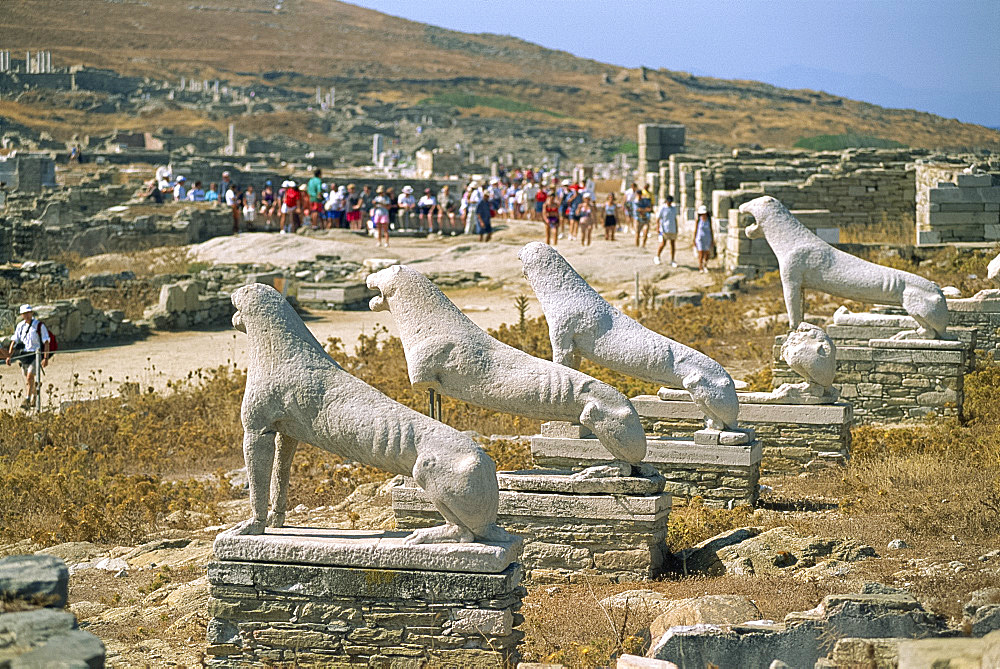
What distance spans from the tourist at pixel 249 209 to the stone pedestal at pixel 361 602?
25.1m

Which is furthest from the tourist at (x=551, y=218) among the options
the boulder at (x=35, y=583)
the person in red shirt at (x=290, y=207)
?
A: the boulder at (x=35, y=583)

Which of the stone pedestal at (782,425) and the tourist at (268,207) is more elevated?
the tourist at (268,207)

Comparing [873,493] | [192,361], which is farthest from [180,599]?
[192,361]

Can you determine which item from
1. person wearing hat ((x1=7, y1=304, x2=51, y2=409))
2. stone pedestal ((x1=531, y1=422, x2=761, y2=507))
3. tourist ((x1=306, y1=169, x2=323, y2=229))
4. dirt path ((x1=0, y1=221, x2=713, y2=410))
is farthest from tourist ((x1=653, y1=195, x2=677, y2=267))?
stone pedestal ((x1=531, y1=422, x2=761, y2=507))

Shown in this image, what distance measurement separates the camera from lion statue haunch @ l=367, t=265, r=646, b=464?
7.43 meters

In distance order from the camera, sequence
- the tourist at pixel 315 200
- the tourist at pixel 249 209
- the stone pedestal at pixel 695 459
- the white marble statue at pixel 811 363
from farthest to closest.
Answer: the tourist at pixel 249 209 → the tourist at pixel 315 200 → the white marble statue at pixel 811 363 → the stone pedestal at pixel 695 459

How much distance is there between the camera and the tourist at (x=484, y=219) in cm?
2759

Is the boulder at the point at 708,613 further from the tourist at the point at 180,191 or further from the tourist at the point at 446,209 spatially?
the tourist at the point at 180,191

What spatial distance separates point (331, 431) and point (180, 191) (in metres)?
29.0

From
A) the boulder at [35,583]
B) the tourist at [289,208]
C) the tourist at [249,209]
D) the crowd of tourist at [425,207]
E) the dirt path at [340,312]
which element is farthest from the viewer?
the tourist at [249,209]

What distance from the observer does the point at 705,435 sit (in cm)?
909

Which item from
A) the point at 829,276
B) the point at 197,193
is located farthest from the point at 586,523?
the point at 197,193

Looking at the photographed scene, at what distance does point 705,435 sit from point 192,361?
9.79m

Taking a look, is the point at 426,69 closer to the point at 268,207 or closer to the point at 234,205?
the point at 268,207
